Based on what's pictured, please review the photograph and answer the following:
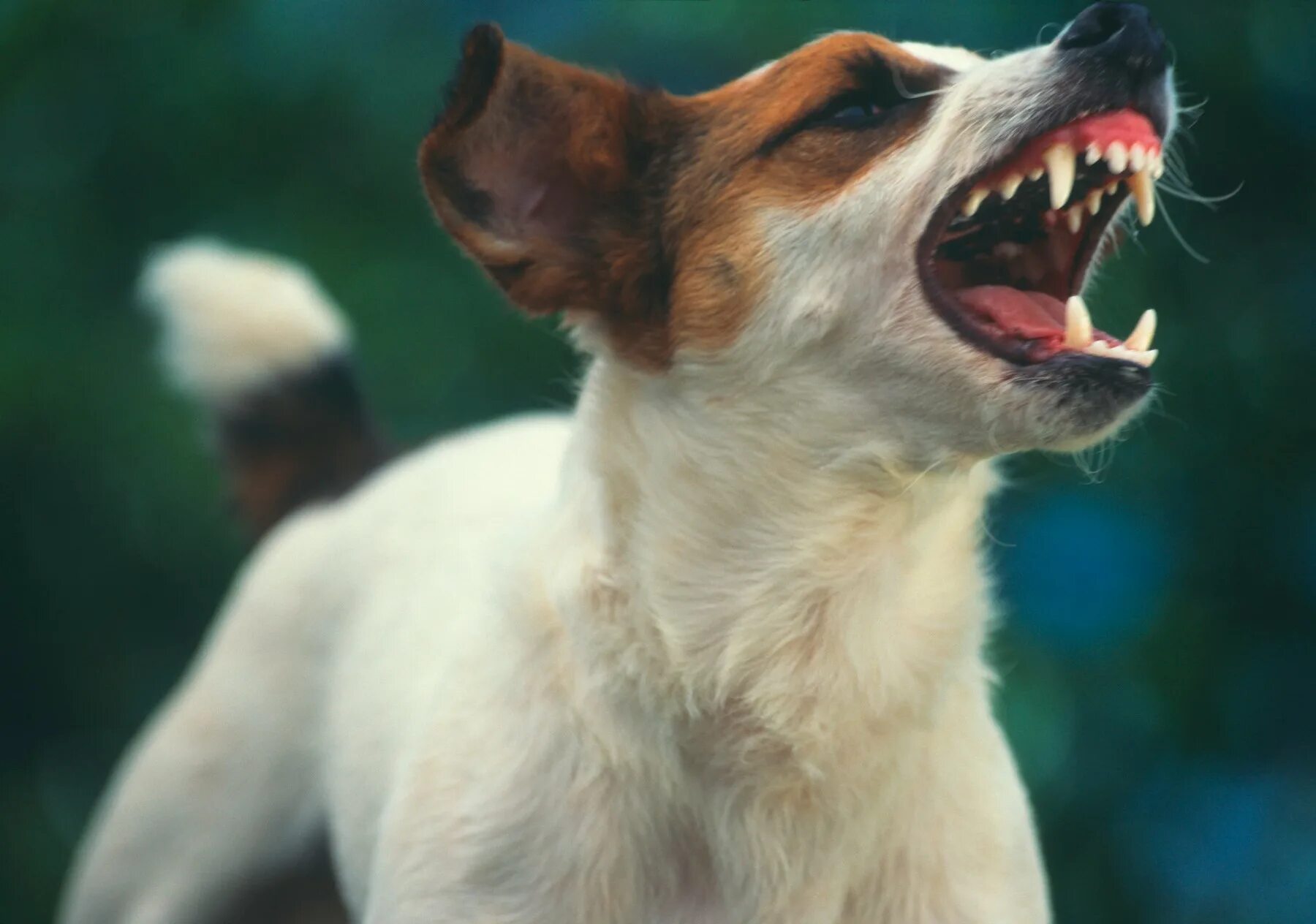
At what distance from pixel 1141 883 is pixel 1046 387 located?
2248 mm

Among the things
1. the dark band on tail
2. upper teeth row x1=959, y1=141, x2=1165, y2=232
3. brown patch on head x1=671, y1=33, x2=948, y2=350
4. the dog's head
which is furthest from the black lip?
the dark band on tail

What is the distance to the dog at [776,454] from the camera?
5.82ft

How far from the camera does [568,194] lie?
2016 mm

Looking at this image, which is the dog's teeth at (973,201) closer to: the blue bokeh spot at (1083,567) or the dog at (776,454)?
the dog at (776,454)

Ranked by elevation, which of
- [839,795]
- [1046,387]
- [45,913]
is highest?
[1046,387]

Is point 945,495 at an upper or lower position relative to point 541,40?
lower

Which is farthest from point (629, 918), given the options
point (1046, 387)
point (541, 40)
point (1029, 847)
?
point (541, 40)

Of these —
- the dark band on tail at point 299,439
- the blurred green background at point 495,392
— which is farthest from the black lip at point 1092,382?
the dark band on tail at point 299,439

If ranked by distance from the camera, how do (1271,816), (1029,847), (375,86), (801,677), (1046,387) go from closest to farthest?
(1046,387)
(801,677)
(1029,847)
(1271,816)
(375,86)

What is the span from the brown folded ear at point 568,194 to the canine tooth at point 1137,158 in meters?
0.60

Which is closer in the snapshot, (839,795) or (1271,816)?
(839,795)

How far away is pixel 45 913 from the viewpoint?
3977 mm

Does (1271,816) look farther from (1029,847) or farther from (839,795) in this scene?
(839,795)

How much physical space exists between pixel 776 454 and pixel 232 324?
5.49ft
